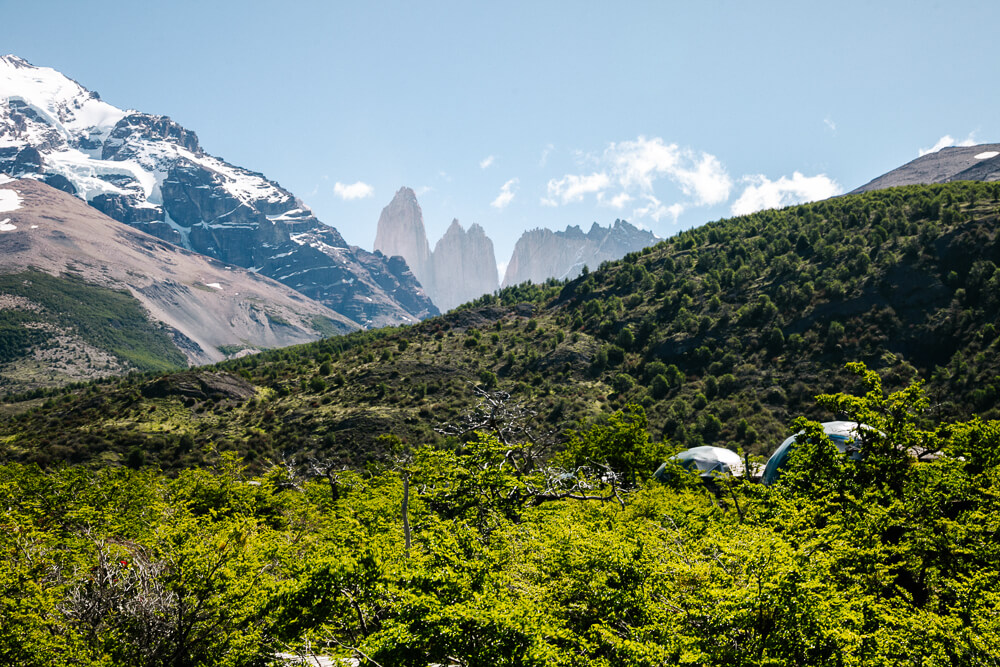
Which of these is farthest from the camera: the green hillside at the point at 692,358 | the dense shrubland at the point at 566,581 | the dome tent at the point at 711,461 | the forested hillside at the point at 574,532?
the green hillside at the point at 692,358

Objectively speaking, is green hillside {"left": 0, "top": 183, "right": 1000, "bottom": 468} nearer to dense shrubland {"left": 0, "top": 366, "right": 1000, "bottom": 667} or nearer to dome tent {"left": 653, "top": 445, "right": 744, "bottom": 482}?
dome tent {"left": 653, "top": 445, "right": 744, "bottom": 482}

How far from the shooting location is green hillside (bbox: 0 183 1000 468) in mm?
72000

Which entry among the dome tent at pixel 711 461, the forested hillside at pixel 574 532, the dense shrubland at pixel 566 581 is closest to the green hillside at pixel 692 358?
the forested hillside at pixel 574 532

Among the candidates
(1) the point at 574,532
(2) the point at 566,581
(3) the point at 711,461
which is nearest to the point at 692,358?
(3) the point at 711,461

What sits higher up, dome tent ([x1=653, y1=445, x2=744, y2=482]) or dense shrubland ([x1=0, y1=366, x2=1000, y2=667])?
dense shrubland ([x1=0, y1=366, x2=1000, y2=667])

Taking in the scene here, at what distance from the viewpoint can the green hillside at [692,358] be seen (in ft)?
236

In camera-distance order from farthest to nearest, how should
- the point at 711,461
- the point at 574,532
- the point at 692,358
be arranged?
the point at 692,358, the point at 711,461, the point at 574,532

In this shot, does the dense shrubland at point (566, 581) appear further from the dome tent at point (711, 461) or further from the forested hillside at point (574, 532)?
the dome tent at point (711, 461)

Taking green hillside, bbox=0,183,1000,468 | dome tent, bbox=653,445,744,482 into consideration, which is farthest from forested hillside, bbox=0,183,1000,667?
dome tent, bbox=653,445,744,482

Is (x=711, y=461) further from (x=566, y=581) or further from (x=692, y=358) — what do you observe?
(x=692, y=358)

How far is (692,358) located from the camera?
8994cm

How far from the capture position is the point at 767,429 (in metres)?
68.4

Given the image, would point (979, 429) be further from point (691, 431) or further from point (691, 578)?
point (691, 431)

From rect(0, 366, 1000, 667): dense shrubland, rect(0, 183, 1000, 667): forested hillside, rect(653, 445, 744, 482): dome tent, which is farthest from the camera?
rect(653, 445, 744, 482): dome tent
